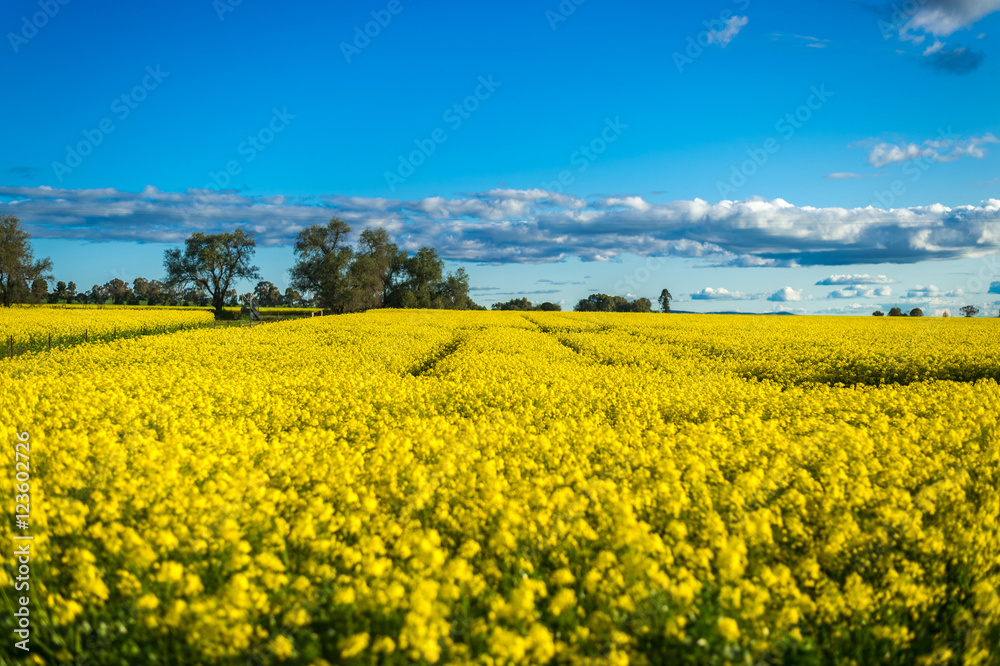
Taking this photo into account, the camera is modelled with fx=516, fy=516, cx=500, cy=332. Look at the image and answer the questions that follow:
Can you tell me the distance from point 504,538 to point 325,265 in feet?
231

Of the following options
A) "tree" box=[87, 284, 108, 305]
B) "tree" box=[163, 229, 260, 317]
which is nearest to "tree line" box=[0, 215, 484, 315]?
"tree" box=[163, 229, 260, 317]

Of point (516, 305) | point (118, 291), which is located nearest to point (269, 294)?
point (118, 291)

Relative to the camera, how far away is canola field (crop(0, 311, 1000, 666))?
3.12 m

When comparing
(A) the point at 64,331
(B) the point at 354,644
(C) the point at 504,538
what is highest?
(A) the point at 64,331

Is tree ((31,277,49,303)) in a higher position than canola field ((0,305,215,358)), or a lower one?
higher

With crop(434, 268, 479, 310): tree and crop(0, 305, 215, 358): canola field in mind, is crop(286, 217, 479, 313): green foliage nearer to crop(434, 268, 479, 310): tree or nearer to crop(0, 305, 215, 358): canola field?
crop(434, 268, 479, 310): tree

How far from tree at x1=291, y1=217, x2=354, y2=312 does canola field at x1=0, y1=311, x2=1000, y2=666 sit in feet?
207

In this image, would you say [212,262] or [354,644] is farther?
[212,262]

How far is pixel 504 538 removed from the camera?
149 inches

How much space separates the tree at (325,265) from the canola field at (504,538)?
6297 cm

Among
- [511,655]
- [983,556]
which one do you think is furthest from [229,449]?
[983,556]

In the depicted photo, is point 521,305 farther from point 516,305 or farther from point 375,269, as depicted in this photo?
point 375,269

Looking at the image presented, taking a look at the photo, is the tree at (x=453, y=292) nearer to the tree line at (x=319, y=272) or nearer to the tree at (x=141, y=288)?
the tree line at (x=319, y=272)

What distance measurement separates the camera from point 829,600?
3516 mm
